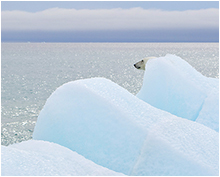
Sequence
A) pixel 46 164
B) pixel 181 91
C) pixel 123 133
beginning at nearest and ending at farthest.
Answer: pixel 46 164 < pixel 123 133 < pixel 181 91

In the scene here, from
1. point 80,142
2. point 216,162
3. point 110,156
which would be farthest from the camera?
point 80,142

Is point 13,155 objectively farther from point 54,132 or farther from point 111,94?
point 111,94

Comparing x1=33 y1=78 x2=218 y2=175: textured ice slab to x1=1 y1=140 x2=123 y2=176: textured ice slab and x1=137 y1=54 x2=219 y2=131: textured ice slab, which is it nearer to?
x1=1 y1=140 x2=123 y2=176: textured ice slab

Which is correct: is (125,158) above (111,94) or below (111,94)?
below

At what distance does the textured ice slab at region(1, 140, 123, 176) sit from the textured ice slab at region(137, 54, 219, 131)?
78.1 inches

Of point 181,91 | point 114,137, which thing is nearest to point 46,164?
point 114,137

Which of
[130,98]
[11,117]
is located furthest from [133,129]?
[11,117]

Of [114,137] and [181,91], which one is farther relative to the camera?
[181,91]

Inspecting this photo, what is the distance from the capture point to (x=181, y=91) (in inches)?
161

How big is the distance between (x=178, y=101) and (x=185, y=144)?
1656mm

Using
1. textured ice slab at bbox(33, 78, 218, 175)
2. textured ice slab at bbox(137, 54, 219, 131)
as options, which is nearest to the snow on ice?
textured ice slab at bbox(33, 78, 218, 175)

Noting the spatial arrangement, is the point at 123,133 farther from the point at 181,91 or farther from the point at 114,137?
the point at 181,91

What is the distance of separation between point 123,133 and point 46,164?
847 mm

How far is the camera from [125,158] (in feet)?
8.40
